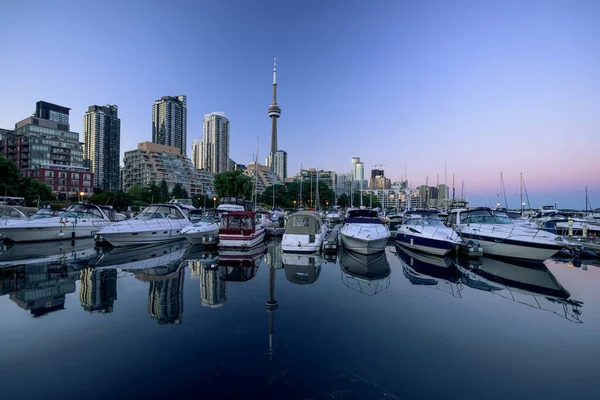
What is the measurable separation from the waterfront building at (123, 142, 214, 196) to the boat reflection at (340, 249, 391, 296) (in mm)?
102279

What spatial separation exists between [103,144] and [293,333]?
184656 mm

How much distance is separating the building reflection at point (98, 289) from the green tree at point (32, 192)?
4761 centimetres

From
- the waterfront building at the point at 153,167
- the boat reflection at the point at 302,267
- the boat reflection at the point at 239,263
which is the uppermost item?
the waterfront building at the point at 153,167

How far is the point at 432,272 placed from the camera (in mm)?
12367

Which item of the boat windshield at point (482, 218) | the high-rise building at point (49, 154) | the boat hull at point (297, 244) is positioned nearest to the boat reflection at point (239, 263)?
the boat hull at point (297, 244)

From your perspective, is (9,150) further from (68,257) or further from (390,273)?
(390,273)

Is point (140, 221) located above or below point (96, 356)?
above

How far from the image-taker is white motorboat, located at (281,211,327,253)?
1534 cm

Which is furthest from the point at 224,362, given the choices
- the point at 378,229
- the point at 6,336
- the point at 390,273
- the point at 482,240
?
the point at 482,240

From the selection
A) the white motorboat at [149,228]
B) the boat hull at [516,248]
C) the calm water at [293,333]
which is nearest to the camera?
the calm water at [293,333]

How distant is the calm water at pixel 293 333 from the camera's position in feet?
14.3

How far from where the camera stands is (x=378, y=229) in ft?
54.0

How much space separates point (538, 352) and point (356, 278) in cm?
621

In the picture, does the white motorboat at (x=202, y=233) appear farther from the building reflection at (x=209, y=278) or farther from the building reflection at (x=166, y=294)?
the building reflection at (x=166, y=294)
